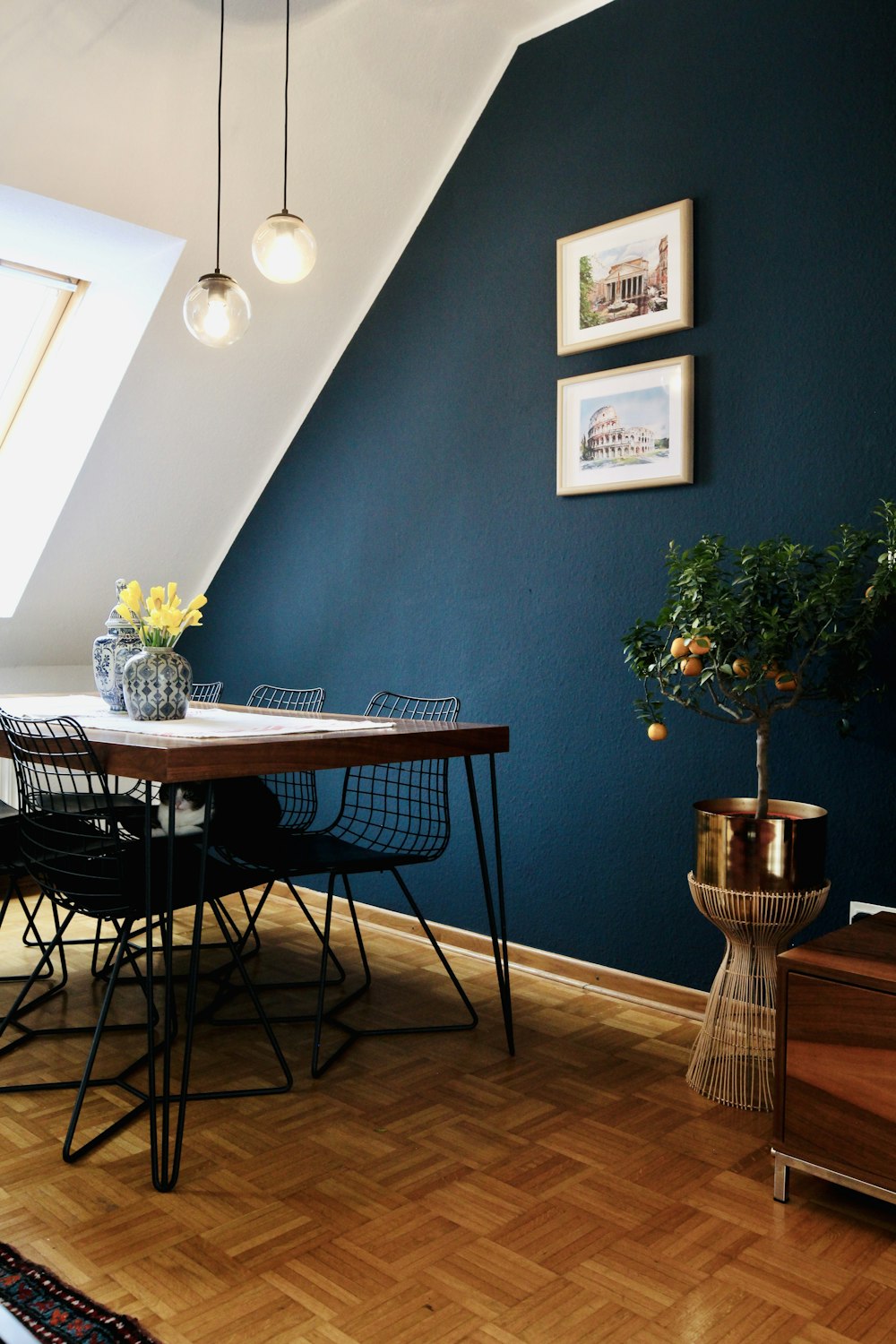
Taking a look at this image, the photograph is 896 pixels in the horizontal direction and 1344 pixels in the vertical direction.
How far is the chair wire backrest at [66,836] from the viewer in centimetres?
230

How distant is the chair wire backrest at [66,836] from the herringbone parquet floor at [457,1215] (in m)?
0.50

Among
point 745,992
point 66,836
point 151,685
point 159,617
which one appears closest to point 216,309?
point 159,617

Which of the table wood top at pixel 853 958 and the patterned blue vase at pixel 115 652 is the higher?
the patterned blue vase at pixel 115 652

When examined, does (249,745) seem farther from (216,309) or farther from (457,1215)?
(216,309)

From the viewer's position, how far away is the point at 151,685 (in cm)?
288

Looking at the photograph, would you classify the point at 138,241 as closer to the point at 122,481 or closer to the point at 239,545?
the point at 122,481

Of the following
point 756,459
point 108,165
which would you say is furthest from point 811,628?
point 108,165

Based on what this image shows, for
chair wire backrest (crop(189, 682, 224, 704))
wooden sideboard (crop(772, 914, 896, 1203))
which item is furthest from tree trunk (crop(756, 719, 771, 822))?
chair wire backrest (crop(189, 682, 224, 704))

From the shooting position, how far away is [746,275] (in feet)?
9.77

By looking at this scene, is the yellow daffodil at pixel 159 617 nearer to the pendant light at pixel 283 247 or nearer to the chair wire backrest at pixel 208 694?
the pendant light at pixel 283 247

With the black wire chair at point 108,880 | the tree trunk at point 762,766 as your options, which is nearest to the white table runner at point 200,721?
the black wire chair at point 108,880

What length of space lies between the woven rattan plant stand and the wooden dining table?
514mm

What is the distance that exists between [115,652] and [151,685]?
31cm

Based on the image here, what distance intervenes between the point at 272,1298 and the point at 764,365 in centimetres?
246
